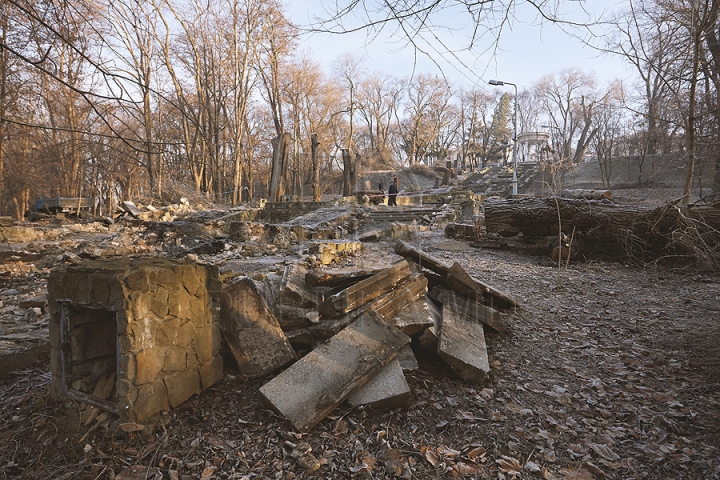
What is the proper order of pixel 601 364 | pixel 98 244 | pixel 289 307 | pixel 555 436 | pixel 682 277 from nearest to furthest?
pixel 555 436 → pixel 601 364 → pixel 289 307 → pixel 682 277 → pixel 98 244

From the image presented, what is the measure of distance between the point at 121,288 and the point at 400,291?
8.04ft

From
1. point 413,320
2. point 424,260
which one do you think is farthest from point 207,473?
point 424,260

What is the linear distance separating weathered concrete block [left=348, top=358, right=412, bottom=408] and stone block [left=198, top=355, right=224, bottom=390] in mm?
1109

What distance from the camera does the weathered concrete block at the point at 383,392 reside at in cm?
267

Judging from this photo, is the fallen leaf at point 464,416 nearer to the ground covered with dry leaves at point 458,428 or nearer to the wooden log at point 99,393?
the ground covered with dry leaves at point 458,428

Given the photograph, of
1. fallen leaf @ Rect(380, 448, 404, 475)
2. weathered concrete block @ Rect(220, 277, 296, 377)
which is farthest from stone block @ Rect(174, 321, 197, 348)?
fallen leaf @ Rect(380, 448, 404, 475)

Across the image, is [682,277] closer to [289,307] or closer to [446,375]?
[446,375]

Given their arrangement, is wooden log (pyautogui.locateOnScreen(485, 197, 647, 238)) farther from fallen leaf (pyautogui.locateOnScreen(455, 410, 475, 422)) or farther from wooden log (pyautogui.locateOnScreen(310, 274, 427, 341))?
fallen leaf (pyautogui.locateOnScreen(455, 410, 475, 422))

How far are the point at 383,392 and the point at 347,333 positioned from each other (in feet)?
1.94

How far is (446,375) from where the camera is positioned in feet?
10.4

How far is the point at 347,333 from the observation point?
3102 millimetres

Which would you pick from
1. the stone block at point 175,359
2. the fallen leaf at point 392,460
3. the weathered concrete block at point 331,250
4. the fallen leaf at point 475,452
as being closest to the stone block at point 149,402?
the stone block at point 175,359

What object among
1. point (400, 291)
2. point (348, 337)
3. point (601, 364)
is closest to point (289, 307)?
point (348, 337)

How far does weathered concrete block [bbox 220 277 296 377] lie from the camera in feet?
Result: 9.98
